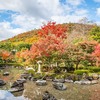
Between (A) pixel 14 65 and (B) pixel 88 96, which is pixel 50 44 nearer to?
(B) pixel 88 96

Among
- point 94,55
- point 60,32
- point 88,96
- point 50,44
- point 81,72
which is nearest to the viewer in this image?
point 88,96

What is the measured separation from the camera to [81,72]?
19.7 metres

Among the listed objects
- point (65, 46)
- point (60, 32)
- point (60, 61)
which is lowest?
point (60, 61)

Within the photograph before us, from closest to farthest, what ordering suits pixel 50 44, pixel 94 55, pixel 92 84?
1. pixel 92 84
2. pixel 50 44
3. pixel 94 55

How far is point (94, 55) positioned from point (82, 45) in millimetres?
2088

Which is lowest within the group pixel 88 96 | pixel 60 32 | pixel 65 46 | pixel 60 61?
pixel 88 96

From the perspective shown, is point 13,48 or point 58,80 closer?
point 58,80

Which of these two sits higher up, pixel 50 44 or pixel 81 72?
pixel 50 44

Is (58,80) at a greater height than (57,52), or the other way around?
(57,52)

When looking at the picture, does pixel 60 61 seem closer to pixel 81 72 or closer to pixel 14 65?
pixel 81 72

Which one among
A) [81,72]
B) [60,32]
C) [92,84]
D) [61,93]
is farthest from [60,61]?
[60,32]

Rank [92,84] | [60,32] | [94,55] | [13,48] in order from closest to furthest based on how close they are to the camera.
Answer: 1. [92,84]
2. [94,55]
3. [60,32]
4. [13,48]

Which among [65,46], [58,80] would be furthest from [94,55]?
[58,80]

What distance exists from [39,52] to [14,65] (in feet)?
47.2
